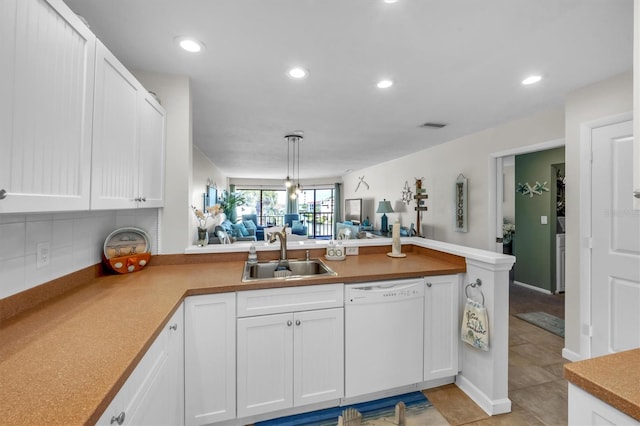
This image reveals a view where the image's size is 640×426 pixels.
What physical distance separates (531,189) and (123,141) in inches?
219

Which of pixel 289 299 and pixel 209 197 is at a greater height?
pixel 209 197

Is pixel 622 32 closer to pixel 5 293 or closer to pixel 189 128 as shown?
pixel 189 128

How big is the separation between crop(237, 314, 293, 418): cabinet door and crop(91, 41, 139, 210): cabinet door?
0.96 m

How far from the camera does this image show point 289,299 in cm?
167

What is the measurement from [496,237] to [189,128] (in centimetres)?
387

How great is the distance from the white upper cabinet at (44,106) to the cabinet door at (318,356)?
129 cm

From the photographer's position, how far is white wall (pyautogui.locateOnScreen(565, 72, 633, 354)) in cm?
224

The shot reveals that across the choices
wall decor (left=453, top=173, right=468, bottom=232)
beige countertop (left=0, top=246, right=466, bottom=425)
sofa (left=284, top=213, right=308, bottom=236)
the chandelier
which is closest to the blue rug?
beige countertop (left=0, top=246, right=466, bottom=425)

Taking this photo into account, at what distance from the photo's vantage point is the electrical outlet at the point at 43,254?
4.16ft

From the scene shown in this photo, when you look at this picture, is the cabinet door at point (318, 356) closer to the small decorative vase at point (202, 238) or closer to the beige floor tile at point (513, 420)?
the beige floor tile at point (513, 420)

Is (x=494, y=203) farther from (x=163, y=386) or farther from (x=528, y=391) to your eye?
(x=163, y=386)

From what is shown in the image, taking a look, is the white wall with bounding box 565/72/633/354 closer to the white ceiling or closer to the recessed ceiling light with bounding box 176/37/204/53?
the white ceiling

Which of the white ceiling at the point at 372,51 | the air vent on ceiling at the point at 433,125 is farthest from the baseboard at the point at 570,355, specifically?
the air vent on ceiling at the point at 433,125

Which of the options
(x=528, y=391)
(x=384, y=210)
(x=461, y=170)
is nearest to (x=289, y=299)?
(x=528, y=391)
